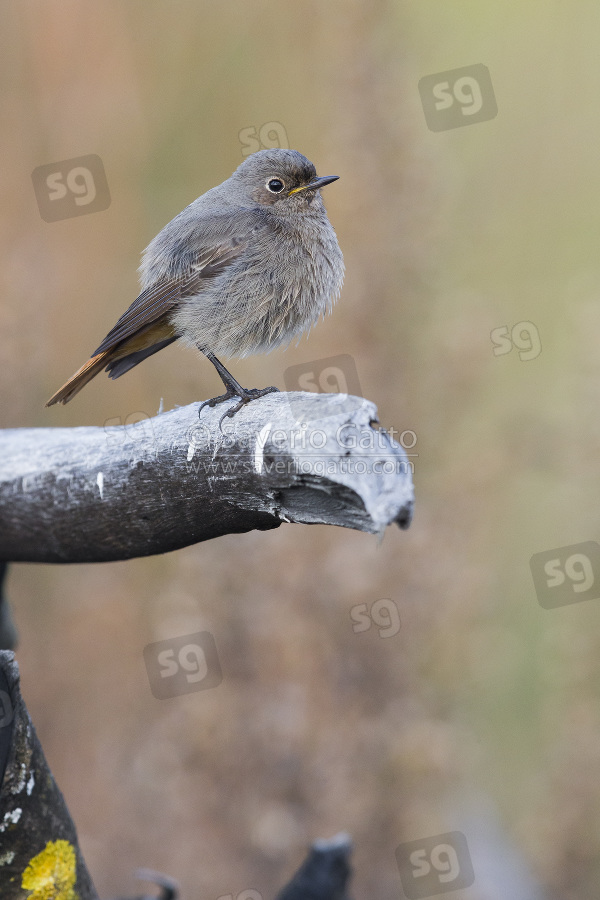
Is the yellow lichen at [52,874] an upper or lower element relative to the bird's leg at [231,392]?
lower

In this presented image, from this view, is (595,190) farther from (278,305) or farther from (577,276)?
(278,305)

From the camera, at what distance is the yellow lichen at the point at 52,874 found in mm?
1902

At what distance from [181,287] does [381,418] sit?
1.32 meters

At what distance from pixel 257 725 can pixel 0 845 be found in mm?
2258

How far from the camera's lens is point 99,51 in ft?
14.4

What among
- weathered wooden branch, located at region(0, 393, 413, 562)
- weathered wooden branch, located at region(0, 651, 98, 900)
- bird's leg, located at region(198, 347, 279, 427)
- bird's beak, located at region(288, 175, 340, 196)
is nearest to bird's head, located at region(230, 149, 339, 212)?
bird's beak, located at region(288, 175, 340, 196)

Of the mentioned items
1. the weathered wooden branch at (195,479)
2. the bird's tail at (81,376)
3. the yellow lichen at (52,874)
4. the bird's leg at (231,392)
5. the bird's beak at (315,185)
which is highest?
the bird's beak at (315,185)

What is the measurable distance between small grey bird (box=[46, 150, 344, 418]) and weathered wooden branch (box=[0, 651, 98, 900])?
115cm

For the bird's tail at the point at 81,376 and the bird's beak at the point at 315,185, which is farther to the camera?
the bird's beak at the point at 315,185

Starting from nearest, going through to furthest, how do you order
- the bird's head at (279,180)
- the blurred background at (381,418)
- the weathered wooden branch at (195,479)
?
the weathered wooden branch at (195,479), the bird's head at (279,180), the blurred background at (381,418)

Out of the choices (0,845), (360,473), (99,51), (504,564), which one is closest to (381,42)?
(99,51)

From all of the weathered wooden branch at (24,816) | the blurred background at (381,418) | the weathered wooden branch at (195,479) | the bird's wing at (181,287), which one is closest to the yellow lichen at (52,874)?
the weathered wooden branch at (24,816)

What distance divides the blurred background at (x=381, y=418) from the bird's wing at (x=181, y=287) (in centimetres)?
107

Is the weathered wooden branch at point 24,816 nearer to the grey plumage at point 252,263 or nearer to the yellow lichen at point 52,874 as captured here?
the yellow lichen at point 52,874
